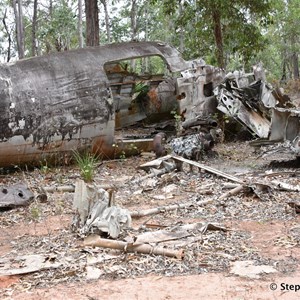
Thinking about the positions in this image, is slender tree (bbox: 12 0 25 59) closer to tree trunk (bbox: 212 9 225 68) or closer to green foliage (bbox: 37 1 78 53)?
green foliage (bbox: 37 1 78 53)

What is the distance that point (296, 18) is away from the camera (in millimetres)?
32125

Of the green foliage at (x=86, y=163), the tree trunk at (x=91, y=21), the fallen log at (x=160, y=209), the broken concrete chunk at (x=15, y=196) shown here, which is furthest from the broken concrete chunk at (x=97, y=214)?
the tree trunk at (x=91, y=21)

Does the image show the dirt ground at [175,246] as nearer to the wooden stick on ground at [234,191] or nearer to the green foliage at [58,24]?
the wooden stick on ground at [234,191]

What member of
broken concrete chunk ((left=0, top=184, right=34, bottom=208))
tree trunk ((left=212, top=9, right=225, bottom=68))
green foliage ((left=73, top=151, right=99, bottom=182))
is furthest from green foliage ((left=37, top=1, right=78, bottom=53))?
broken concrete chunk ((left=0, top=184, right=34, bottom=208))

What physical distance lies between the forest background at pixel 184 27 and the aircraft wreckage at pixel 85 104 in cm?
454

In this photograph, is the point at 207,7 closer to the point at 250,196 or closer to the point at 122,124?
the point at 122,124

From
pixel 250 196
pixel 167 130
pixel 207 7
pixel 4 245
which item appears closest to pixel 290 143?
pixel 250 196

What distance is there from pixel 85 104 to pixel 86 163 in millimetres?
2087

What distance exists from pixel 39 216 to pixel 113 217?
6.32 ft

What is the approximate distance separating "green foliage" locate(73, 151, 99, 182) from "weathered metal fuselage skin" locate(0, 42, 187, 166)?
19 cm

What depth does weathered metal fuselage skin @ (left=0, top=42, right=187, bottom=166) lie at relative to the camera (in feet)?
32.5

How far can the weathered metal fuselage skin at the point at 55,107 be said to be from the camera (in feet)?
32.5

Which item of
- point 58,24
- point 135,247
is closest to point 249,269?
point 135,247

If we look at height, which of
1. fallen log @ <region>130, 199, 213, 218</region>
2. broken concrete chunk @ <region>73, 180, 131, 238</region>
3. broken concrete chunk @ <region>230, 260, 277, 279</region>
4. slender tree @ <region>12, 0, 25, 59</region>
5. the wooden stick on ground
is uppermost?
slender tree @ <region>12, 0, 25, 59</region>
